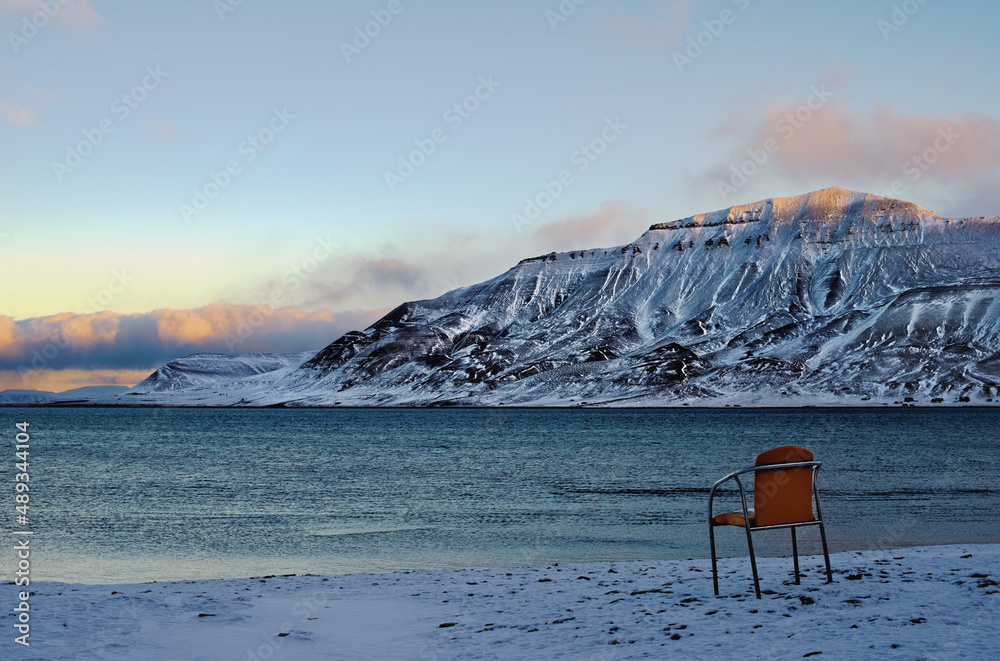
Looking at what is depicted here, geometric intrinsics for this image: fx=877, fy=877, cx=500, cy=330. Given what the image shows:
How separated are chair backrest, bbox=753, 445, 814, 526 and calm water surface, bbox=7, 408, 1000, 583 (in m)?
12.6

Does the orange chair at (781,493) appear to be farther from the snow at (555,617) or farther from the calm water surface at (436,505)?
the calm water surface at (436,505)

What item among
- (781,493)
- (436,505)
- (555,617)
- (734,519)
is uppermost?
(781,493)

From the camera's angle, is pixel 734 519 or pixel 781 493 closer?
pixel 781 493

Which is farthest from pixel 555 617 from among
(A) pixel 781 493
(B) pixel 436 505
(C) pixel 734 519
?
(B) pixel 436 505

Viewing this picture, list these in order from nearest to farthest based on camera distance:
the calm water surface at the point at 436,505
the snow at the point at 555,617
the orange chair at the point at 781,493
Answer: the snow at the point at 555,617, the orange chair at the point at 781,493, the calm water surface at the point at 436,505

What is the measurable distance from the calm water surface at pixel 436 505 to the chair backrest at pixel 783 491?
41.3 feet

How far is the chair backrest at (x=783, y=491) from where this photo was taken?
12.4m

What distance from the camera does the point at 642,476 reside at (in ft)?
175

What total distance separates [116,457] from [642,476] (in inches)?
1825

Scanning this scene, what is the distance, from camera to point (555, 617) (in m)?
13.6

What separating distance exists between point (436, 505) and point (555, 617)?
26.7m

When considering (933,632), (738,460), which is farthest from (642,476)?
(933,632)

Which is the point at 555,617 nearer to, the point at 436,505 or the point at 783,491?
the point at 783,491

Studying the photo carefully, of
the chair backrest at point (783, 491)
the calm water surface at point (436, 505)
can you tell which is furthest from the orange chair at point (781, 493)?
the calm water surface at point (436, 505)
